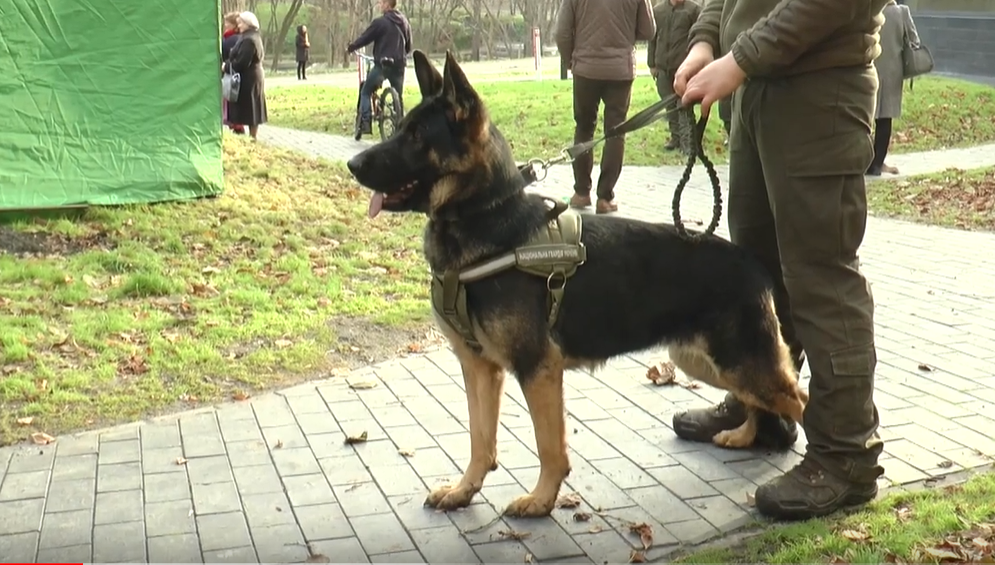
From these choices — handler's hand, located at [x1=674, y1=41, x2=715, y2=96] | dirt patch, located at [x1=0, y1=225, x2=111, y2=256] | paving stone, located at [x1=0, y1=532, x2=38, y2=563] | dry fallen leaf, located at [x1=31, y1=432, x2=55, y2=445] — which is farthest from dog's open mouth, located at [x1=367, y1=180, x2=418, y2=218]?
dirt patch, located at [x1=0, y1=225, x2=111, y2=256]

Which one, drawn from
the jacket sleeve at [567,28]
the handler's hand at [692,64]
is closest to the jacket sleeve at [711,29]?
the handler's hand at [692,64]

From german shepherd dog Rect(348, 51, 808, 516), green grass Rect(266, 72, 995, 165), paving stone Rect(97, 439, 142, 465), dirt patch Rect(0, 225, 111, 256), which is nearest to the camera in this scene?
german shepherd dog Rect(348, 51, 808, 516)

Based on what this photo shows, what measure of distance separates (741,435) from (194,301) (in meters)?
4.12

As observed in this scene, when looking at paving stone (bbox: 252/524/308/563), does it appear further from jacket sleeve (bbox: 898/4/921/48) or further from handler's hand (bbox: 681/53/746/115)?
jacket sleeve (bbox: 898/4/921/48)

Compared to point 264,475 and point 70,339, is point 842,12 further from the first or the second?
point 70,339

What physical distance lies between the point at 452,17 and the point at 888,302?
5183 cm

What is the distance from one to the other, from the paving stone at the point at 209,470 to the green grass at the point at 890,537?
2.04 m

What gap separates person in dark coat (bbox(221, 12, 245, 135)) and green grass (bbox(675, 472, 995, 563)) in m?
12.4

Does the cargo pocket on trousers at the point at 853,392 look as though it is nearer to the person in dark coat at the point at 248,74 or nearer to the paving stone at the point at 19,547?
the paving stone at the point at 19,547

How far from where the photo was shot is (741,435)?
4.53 metres

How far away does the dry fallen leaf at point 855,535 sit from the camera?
3521 millimetres

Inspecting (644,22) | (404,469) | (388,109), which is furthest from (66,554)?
(388,109)

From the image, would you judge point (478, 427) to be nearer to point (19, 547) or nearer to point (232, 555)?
point (232, 555)

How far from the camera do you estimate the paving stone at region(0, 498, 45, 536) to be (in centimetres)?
382
